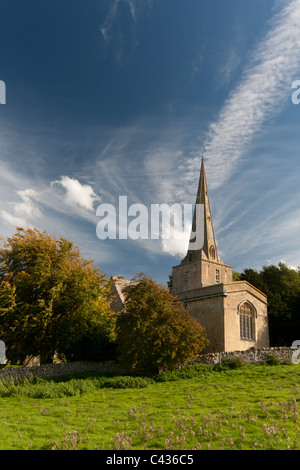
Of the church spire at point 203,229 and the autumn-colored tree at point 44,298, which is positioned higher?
the church spire at point 203,229

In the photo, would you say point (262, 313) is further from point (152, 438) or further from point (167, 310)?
point (152, 438)

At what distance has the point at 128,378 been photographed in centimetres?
2228

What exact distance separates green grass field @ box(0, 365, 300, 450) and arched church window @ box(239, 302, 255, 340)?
9476mm

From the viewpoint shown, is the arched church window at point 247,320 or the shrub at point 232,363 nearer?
the shrub at point 232,363

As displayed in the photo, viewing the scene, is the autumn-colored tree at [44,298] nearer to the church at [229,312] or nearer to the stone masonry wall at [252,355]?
the church at [229,312]

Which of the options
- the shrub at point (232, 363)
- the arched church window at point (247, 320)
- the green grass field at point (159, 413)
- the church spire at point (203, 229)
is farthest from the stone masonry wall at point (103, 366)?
the church spire at point (203, 229)

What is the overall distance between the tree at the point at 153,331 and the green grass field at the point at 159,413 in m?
1.51

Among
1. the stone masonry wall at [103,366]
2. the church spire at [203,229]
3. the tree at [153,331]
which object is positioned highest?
the church spire at [203,229]

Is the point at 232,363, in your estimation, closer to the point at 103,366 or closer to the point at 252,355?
the point at 252,355

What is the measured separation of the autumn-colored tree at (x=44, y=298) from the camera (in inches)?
1019

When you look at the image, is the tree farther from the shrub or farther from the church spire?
the church spire

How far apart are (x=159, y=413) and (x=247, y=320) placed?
2239 cm

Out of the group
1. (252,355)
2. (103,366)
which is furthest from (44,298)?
(252,355)

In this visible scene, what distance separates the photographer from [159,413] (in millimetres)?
13883
